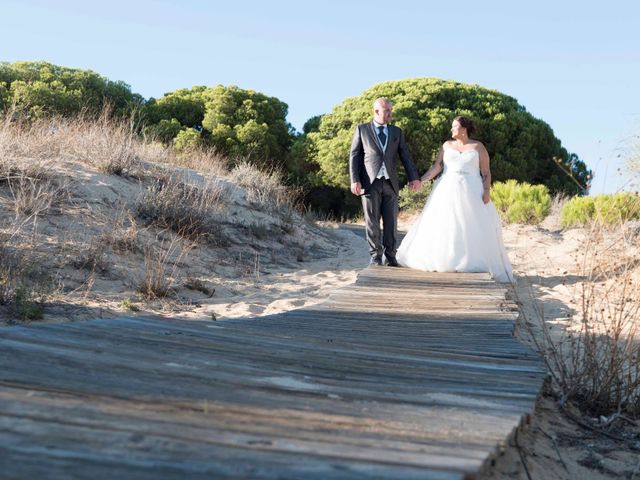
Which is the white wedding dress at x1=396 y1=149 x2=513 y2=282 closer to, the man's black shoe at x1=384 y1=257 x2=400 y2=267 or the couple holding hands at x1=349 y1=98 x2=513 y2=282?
the couple holding hands at x1=349 y1=98 x2=513 y2=282

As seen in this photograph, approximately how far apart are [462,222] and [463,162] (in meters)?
0.74

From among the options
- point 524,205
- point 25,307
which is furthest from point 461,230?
point 524,205

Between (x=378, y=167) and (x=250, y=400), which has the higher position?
(x=378, y=167)

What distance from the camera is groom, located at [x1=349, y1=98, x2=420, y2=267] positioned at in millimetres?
8562

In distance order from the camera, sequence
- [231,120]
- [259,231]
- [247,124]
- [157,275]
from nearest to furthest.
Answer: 1. [157,275]
2. [259,231]
3. [247,124]
4. [231,120]

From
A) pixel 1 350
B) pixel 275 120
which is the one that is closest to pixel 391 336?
pixel 1 350

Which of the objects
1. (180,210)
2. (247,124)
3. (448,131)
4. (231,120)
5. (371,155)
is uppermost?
(448,131)

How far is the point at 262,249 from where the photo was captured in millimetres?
11008

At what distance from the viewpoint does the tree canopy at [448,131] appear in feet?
75.4

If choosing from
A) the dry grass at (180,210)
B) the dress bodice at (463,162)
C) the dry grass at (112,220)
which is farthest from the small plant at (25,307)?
the dress bodice at (463,162)

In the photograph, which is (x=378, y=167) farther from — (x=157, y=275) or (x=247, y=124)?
(x=247, y=124)

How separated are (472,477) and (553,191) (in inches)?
882

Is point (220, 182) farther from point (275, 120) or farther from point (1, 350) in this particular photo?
point (275, 120)

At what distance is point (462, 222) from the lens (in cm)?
846
